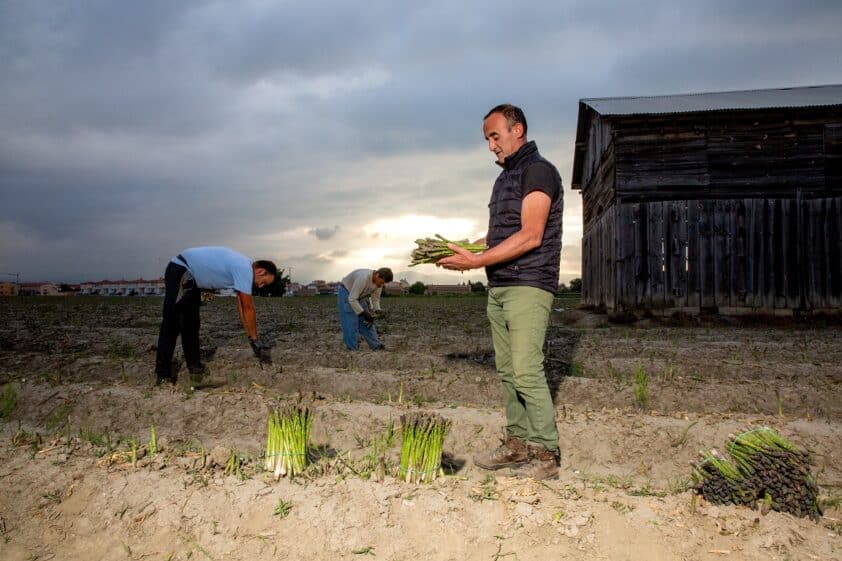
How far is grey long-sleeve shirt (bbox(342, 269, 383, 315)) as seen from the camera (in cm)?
872

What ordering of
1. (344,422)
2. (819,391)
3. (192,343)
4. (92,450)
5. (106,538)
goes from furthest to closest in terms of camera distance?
1. (192,343)
2. (819,391)
3. (344,422)
4. (92,450)
5. (106,538)

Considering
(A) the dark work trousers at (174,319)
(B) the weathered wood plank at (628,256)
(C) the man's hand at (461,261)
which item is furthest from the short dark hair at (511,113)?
(B) the weathered wood plank at (628,256)

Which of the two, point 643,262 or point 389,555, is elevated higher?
point 643,262

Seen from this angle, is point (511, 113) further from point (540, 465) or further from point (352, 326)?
point (352, 326)

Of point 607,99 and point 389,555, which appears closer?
point 389,555

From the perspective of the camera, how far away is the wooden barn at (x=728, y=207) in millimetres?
13359

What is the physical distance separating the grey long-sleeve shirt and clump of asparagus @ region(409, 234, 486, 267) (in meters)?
4.43

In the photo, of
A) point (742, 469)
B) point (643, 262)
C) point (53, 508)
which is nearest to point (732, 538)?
point (742, 469)

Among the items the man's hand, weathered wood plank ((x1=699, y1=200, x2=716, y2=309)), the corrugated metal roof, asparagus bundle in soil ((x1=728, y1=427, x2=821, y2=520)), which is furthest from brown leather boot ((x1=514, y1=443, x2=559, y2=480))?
the corrugated metal roof

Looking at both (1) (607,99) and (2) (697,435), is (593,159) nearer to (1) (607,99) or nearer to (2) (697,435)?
(1) (607,99)

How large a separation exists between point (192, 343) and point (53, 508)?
363 cm

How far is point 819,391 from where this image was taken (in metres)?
5.90

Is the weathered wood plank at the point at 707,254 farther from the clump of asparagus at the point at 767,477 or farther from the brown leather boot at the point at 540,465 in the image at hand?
the brown leather boot at the point at 540,465

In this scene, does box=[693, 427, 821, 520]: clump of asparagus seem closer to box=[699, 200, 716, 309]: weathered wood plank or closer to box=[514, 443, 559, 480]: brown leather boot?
box=[514, 443, 559, 480]: brown leather boot
